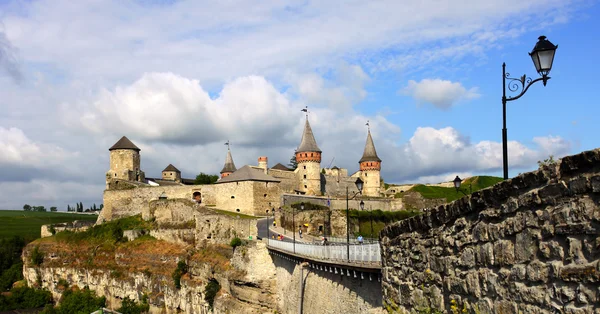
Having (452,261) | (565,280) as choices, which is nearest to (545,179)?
(565,280)

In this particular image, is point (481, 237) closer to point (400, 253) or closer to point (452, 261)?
point (452, 261)

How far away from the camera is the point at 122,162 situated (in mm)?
69688

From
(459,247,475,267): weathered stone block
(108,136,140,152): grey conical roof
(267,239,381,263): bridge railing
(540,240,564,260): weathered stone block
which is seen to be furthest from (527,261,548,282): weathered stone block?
(108,136,140,152): grey conical roof

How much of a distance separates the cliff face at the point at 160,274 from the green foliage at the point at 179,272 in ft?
1.67

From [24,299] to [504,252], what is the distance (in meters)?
69.1

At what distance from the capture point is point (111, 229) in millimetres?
62938

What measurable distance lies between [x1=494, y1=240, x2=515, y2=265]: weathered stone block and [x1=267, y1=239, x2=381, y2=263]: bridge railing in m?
12.6

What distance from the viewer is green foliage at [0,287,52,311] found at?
212ft

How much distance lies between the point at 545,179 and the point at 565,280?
1.11 m

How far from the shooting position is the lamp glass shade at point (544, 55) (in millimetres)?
10164

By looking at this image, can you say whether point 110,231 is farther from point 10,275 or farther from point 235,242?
point 235,242

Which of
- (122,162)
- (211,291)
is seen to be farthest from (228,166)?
(211,291)

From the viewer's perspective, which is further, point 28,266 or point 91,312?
point 28,266

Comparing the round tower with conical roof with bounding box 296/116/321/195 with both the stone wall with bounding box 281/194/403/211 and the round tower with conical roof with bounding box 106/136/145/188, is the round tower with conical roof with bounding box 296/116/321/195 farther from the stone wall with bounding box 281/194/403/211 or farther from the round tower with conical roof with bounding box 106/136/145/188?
the round tower with conical roof with bounding box 106/136/145/188
